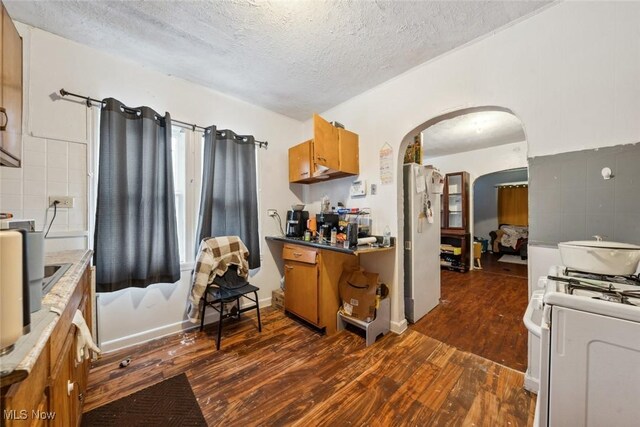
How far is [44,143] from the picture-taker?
1749mm

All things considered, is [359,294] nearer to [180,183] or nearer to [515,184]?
[180,183]

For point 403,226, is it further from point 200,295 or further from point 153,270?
point 153,270

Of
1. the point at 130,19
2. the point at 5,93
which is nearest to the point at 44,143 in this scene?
the point at 5,93

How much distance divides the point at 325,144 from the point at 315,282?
1.37m

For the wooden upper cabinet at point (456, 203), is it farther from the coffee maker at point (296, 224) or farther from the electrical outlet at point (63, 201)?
the electrical outlet at point (63, 201)

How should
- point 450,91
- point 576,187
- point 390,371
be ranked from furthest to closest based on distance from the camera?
point 450,91
point 390,371
point 576,187

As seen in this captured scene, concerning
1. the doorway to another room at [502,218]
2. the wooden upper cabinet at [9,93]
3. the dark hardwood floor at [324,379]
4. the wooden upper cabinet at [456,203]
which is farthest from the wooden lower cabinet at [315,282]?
the doorway to another room at [502,218]

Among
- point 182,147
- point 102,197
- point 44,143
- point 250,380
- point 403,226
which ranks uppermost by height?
point 182,147

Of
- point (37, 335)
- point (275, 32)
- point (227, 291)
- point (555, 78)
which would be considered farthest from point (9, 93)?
point (555, 78)

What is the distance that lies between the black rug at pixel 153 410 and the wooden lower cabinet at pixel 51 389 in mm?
351

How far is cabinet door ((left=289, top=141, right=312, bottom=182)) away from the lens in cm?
282

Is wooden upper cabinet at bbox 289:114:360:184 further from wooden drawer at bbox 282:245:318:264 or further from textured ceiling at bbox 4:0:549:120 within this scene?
wooden drawer at bbox 282:245:318:264

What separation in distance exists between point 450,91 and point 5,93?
111 inches

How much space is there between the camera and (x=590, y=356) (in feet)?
2.71
